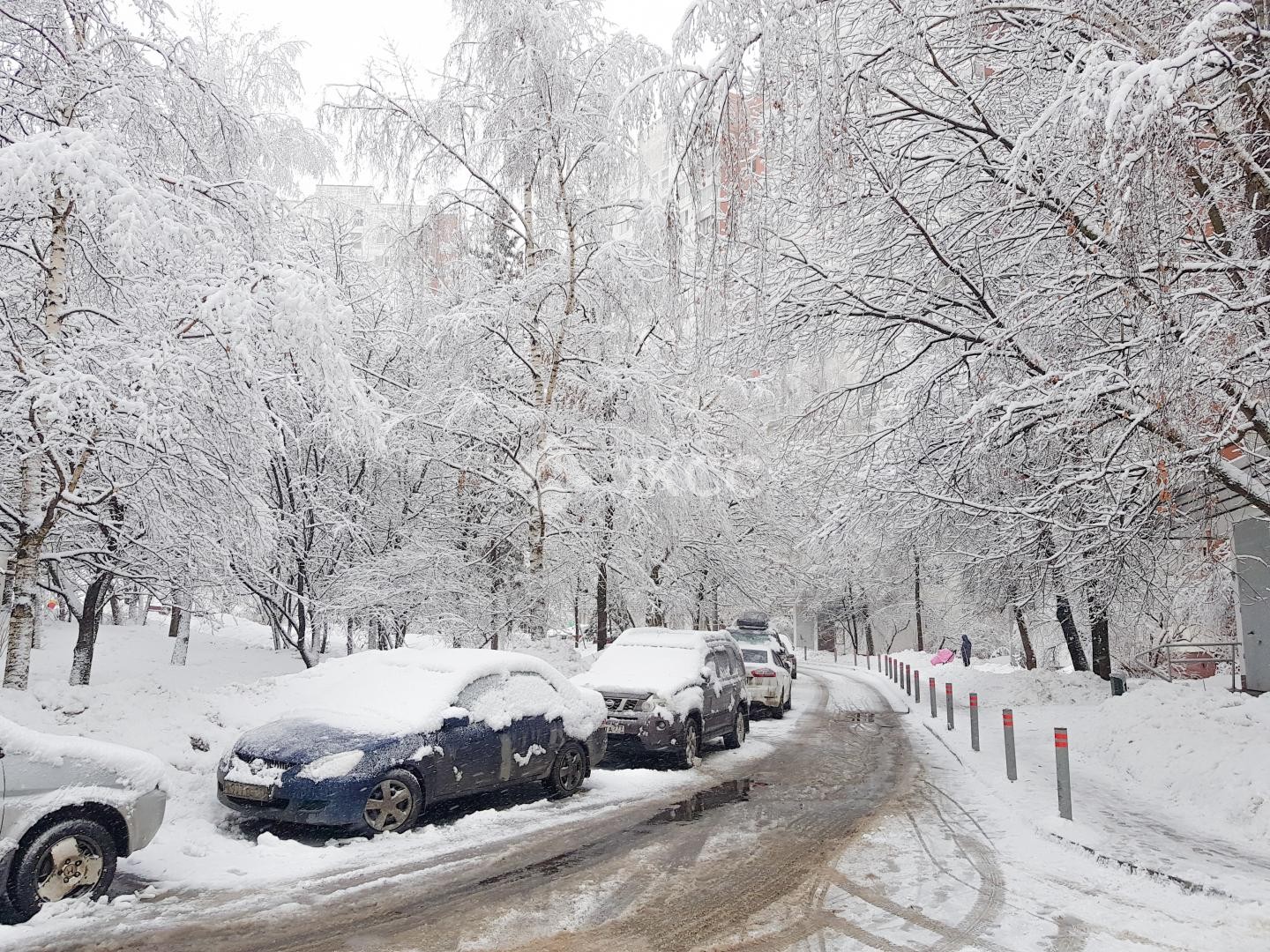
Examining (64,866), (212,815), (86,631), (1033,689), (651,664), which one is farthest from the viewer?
(1033,689)

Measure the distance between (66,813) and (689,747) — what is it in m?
7.66

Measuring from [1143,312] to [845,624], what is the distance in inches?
2148

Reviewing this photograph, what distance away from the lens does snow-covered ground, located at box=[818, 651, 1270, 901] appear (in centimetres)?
742

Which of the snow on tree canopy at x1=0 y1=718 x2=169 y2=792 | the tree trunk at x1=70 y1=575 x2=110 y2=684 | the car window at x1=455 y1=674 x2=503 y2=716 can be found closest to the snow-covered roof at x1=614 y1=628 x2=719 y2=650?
the car window at x1=455 y1=674 x2=503 y2=716

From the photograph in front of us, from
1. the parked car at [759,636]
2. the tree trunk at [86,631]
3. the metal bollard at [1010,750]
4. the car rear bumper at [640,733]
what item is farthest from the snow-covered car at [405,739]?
the parked car at [759,636]

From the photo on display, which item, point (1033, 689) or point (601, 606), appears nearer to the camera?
point (1033, 689)

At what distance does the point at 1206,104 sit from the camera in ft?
21.6

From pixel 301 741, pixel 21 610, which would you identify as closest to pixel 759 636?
pixel 301 741

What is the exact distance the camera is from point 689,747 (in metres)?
11.8

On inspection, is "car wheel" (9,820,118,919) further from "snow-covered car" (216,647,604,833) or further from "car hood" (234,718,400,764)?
"car hood" (234,718,400,764)

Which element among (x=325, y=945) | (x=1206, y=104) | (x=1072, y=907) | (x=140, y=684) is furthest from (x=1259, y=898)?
(x=140, y=684)

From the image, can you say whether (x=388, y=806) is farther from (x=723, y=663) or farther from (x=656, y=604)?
(x=656, y=604)

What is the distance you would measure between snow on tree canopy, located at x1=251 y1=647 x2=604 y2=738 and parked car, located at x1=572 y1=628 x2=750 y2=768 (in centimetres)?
92

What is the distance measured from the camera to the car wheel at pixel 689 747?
11.6 metres
